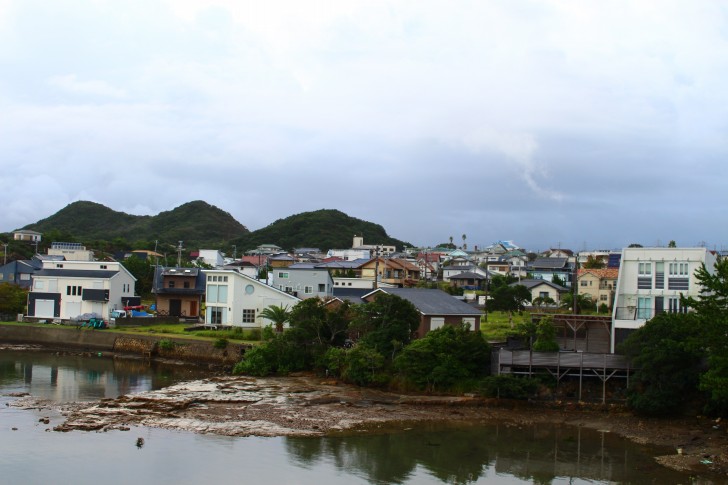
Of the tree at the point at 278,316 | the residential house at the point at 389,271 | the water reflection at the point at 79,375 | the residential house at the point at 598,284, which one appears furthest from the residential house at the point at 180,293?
the residential house at the point at 598,284

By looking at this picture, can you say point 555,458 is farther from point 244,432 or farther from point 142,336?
point 142,336

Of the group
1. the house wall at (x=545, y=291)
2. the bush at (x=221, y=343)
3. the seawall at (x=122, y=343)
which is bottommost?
the seawall at (x=122, y=343)

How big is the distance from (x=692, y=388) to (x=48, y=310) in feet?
145

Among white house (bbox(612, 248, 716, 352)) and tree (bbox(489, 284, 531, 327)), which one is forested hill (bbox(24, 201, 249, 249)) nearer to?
tree (bbox(489, 284, 531, 327))

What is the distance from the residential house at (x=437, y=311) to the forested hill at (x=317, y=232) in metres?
94.0

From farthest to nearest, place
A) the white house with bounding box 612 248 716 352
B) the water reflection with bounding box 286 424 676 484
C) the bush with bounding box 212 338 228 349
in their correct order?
the bush with bounding box 212 338 228 349, the white house with bounding box 612 248 716 352, the water reflection with bounding box 286 424 676 484

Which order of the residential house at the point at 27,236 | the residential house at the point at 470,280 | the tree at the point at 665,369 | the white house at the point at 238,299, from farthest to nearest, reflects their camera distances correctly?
the residential house at the point at 27,236
the residential house at the point at 470,280
the white house at the point at 238,299
the tree at the point at 665,369

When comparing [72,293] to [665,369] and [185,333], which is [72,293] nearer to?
[185,333]

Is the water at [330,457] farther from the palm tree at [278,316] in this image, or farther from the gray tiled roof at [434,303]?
the palm tree at [278,316]

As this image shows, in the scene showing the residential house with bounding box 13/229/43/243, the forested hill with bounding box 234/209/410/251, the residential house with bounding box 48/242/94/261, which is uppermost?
the forested hill with bounding box 234/209/410/251

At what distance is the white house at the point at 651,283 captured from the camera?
3375 centimetres

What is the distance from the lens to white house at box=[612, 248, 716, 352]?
3375cm

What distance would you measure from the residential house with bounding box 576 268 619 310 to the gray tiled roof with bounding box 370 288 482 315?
87.9 ft

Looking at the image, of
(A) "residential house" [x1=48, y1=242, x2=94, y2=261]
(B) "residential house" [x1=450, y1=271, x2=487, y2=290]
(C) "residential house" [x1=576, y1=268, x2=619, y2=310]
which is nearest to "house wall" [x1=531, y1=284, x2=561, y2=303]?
(C) "residential house" [x1=576, y1=268, x2=619, y2=310]
